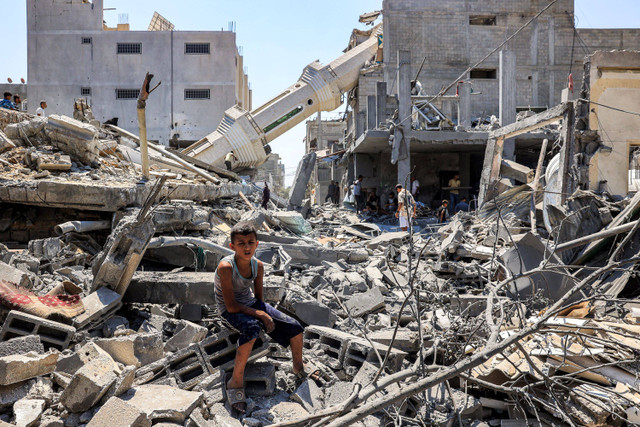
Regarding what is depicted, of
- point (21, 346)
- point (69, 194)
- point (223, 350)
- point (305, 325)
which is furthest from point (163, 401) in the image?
point (69, 194)

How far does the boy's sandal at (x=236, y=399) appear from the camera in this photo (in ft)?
10.8

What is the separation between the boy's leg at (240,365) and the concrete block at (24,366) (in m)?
1.18

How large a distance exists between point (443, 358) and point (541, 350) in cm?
80

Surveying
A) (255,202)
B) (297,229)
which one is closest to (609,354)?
(297,229)

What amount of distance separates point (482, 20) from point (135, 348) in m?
28.5

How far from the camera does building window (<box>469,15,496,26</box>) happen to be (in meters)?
26.6

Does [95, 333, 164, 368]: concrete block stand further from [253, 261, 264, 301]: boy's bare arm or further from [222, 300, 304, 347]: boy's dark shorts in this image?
[253, 261, 264, 301]: boy's bare arm

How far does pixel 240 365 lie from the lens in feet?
11.2

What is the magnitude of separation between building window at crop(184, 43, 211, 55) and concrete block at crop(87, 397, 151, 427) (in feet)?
80.1

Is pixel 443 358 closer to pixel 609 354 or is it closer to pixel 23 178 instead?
pixel 609 354

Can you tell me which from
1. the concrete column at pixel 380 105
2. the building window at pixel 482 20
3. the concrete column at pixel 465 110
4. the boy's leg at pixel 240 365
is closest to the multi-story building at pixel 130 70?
the concrete column at pixel 380 105

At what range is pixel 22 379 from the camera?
2.93 metres

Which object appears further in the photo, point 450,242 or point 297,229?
point 297,229

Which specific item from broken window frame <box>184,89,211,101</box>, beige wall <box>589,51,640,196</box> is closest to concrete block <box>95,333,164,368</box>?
beige wall <box>589,51,640,196</box>
